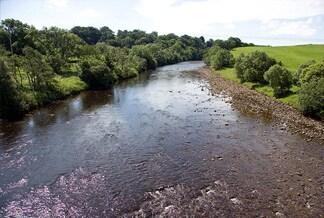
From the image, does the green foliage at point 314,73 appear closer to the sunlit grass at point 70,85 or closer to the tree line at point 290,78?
the tree line at point 290,78

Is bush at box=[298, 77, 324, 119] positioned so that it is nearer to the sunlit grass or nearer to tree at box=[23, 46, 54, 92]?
the sunlit grass

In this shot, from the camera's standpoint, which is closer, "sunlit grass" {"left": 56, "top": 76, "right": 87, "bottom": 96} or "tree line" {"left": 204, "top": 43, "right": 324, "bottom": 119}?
"tree line" {"left": 204, "top": 43, "right": 324, "bottom": 119}

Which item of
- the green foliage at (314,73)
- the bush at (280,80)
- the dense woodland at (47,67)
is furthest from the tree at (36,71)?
the green foliage at (314,73)

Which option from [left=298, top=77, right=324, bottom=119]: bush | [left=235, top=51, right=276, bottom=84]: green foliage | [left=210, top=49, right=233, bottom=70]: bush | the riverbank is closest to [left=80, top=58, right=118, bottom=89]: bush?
the riverbank

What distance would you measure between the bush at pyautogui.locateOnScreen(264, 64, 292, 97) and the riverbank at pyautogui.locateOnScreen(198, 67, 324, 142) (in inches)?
98.1

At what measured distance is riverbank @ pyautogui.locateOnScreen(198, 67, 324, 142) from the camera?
4219 centimetres

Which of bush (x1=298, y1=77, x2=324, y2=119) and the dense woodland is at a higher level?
the dense woodland

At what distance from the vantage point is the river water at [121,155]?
2453 cm

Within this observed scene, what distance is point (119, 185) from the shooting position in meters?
26.6

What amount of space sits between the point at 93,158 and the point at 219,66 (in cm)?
9470

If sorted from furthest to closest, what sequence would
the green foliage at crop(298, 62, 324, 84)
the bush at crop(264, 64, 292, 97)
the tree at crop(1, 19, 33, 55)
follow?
the tree at crop(1, 19, 33, 55) → the bush at crop(264, 64, 292, 97) → the green foliage at crop(298, 62, 324, 84)

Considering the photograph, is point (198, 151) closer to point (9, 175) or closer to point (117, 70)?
point (9, 175)

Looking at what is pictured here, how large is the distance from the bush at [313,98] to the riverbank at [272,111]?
165 centimetres

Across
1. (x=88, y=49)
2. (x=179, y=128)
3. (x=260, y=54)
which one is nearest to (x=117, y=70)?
(x=88, y=49)
